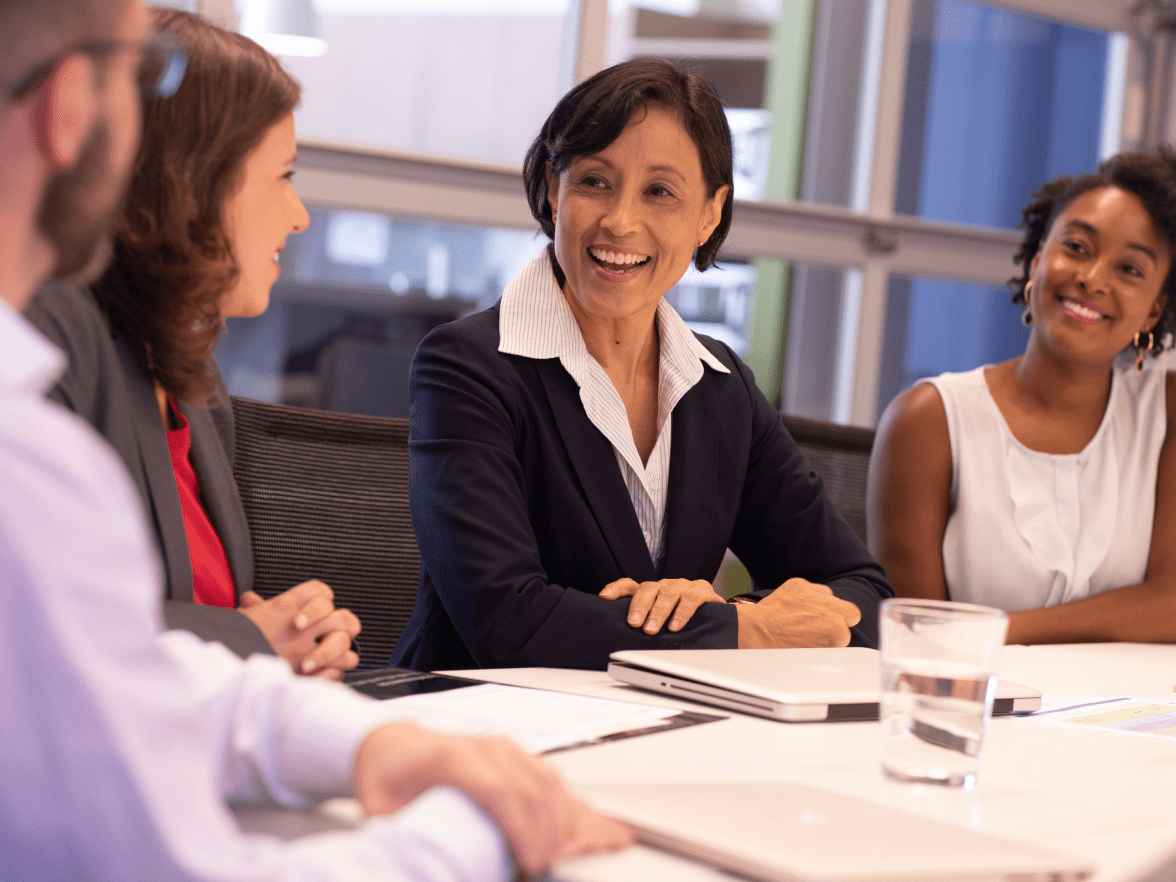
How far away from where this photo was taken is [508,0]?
3.80 meters

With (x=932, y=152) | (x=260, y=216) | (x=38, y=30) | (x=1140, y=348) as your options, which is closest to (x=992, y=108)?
(x=932, y=152)

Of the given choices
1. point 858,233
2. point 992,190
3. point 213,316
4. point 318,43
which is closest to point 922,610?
point 213,316

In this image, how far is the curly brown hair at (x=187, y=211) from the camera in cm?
122

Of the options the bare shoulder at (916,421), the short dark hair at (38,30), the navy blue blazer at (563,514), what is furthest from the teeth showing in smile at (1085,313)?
the short dark hair at (38,30)

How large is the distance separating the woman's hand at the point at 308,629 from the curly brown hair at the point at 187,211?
9.5 inches

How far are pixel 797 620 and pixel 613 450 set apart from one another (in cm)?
37

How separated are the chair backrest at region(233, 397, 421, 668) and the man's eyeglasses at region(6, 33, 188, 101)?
1.14 metres

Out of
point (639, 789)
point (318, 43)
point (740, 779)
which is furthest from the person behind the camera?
point (318, 43)

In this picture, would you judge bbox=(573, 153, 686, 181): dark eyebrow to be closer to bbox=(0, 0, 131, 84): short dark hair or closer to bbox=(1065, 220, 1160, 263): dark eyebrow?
bbox=(1065, 220, 1160, 263): dark eyebrow

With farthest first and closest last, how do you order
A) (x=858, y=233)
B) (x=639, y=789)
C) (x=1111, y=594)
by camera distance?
(x=858, y=233)
(x=1111, y=594)
(x=639, y=789)

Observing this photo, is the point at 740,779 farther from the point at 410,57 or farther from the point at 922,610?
the point at 410,57

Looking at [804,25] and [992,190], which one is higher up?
[804,25]

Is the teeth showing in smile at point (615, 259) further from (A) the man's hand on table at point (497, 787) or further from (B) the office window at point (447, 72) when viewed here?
(B) the office window at point (447, 72)

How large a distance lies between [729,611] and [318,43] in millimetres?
2700
